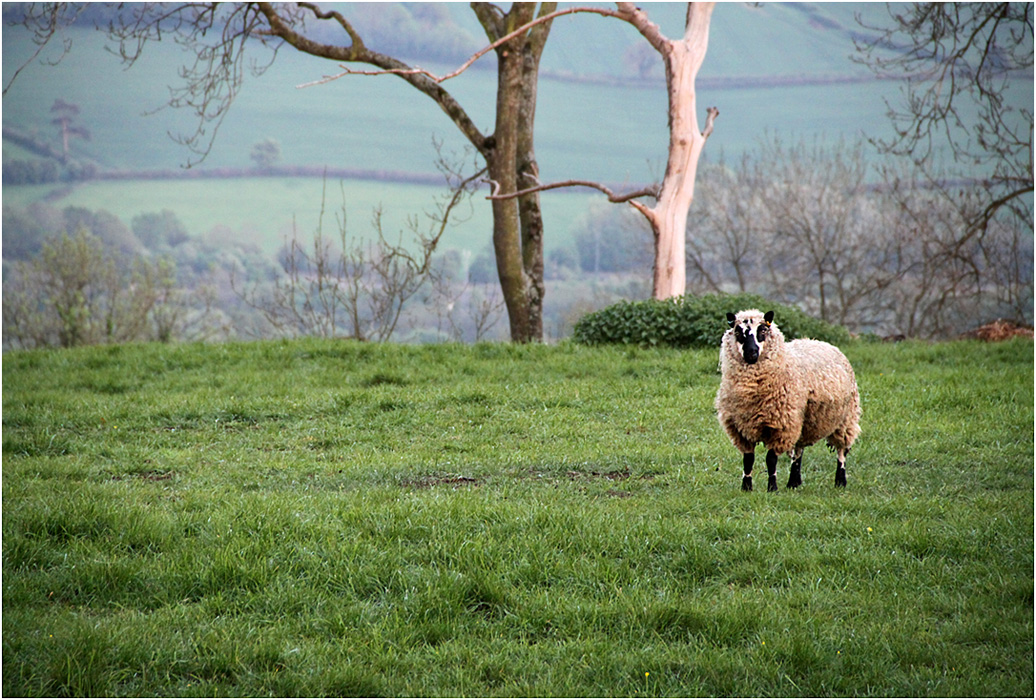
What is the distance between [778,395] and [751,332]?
491mm

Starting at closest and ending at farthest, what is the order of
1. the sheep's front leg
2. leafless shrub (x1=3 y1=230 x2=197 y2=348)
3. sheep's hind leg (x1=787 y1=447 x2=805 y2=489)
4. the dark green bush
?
the sheep's front leg < sheep's hind leg (x1=787 y1=447 x2=805 y2=489) < the dark green bush < leafless shrub (x1=3 y1=230 x2=197 y2=348)

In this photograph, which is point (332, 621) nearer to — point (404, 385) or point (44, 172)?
point (404, 385)

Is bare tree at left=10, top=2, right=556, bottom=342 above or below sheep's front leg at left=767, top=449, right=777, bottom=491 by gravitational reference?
above

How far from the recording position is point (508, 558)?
512 cm

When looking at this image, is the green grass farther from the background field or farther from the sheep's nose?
the background field

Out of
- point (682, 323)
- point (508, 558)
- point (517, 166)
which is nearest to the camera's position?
point (508, 558)

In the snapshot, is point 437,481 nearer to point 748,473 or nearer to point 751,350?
point 748,473

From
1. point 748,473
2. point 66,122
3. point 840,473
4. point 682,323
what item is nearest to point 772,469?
point 748,473

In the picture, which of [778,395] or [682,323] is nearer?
[778,395]

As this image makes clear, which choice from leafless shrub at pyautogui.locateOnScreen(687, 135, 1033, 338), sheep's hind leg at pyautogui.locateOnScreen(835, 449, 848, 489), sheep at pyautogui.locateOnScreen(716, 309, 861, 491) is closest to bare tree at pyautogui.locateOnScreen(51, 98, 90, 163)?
leafless shrub at pyautogui.locateOnScreen(687, 135, 1033, 338)

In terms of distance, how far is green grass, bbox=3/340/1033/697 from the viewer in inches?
159

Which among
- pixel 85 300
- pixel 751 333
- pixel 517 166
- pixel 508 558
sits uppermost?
pixel 517 166

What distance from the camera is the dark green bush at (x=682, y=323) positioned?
42.2 feet

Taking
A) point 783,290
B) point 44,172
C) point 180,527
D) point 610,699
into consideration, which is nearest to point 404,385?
point 180,527
